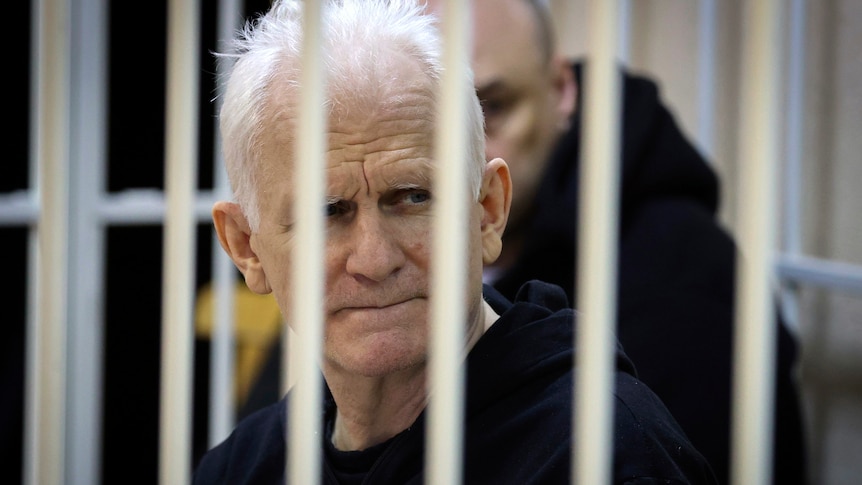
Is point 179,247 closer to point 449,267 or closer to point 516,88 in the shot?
point 449,267

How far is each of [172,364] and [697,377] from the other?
608 millimetres

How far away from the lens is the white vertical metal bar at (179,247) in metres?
0.72

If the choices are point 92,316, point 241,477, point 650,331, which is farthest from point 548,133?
point 92,316

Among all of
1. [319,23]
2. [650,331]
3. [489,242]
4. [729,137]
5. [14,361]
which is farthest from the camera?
[14,361]

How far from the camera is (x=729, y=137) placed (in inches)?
80.0

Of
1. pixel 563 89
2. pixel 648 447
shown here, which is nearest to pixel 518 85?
pixel 563 89

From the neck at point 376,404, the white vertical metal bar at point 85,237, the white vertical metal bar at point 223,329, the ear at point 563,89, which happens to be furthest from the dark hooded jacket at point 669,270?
the white vertical metal bar at point 85,237

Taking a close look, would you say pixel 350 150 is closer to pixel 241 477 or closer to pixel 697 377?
pixel 241 477

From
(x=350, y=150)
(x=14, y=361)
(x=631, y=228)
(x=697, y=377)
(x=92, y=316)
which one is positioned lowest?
(x=14, y=361)

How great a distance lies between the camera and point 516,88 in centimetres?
135

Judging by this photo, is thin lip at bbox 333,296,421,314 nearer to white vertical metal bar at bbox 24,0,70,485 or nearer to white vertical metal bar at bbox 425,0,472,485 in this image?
white vertical metal bar at bbox 425,0,472,485

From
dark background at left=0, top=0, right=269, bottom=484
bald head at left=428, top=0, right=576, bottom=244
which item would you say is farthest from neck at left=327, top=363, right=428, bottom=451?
dark background at left=0, top=0, right=269, bottom=484

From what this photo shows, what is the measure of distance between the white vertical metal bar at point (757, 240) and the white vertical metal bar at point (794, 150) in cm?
126

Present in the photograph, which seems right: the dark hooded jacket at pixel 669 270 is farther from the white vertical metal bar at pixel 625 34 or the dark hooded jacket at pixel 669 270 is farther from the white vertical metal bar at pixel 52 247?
the white vertical metal bar at pixel 52 247
